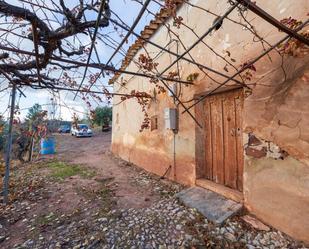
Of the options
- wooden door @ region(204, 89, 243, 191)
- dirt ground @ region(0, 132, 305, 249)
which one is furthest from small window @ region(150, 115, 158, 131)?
wooden door @ region(204, 89, 243, 191)

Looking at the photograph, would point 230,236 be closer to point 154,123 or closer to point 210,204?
point 210,204

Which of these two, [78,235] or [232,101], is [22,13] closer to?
[78,235]

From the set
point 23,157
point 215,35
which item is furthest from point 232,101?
point 23,157

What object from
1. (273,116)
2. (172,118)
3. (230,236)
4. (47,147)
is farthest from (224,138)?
(47,147)

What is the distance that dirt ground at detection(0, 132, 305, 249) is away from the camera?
8.16 ft

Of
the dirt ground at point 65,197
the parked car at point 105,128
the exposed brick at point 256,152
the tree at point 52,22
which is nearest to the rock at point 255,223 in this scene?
the exposed brick at point 256,152

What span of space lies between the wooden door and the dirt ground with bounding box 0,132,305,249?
2.54ft

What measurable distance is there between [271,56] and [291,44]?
0.31 metres

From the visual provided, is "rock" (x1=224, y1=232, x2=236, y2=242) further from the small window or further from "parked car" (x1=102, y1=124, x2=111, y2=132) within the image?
"parked car" (x1=102, y1=124, x2=111, y2=132)

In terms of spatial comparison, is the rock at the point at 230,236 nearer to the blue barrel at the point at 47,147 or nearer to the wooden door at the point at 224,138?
the wooden door at the point at 224,138

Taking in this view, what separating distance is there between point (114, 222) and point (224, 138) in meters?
2.24

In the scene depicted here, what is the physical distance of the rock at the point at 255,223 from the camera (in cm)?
258

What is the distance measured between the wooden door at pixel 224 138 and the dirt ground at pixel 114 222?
774 millimetres

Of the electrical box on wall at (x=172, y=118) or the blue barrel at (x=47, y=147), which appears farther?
the blue barrel at (x=47, y=147)
